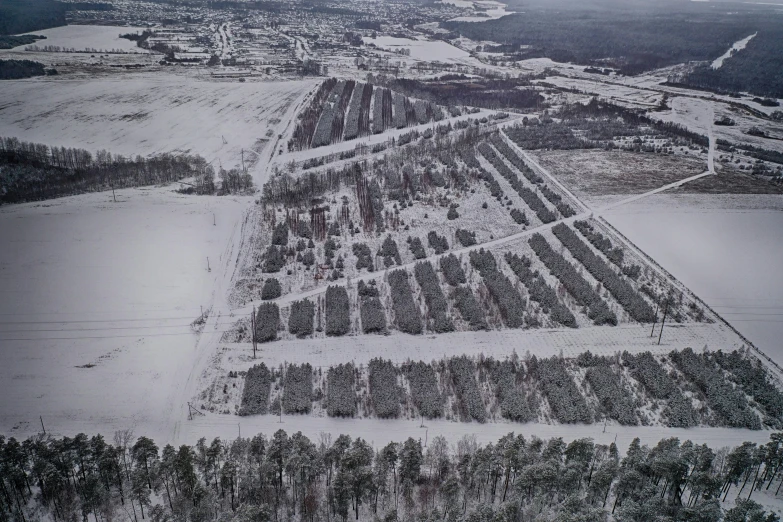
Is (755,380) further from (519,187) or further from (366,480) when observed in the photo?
(519,187)

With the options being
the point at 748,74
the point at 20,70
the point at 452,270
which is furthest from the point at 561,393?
the point at 748,74

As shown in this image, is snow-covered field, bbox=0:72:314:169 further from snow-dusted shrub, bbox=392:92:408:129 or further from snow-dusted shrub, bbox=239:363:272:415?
snow-dusted shrub, bbox=239:363:272:415

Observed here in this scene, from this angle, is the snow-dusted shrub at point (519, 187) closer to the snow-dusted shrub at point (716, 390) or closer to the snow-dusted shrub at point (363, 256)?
the snow-dusted shrub at point (363, 256)

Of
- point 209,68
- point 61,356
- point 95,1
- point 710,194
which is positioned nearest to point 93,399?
point 61,356

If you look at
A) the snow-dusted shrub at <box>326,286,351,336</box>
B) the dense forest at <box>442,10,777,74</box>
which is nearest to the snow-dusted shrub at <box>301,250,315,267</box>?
the snow-dusted shrub at <box>326,286,351,336</box>

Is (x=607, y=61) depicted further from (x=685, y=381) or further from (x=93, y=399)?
(x=93, y=399)

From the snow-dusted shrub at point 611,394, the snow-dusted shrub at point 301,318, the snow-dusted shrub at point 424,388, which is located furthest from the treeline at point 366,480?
the snow-dusted shrub at point 301,318
